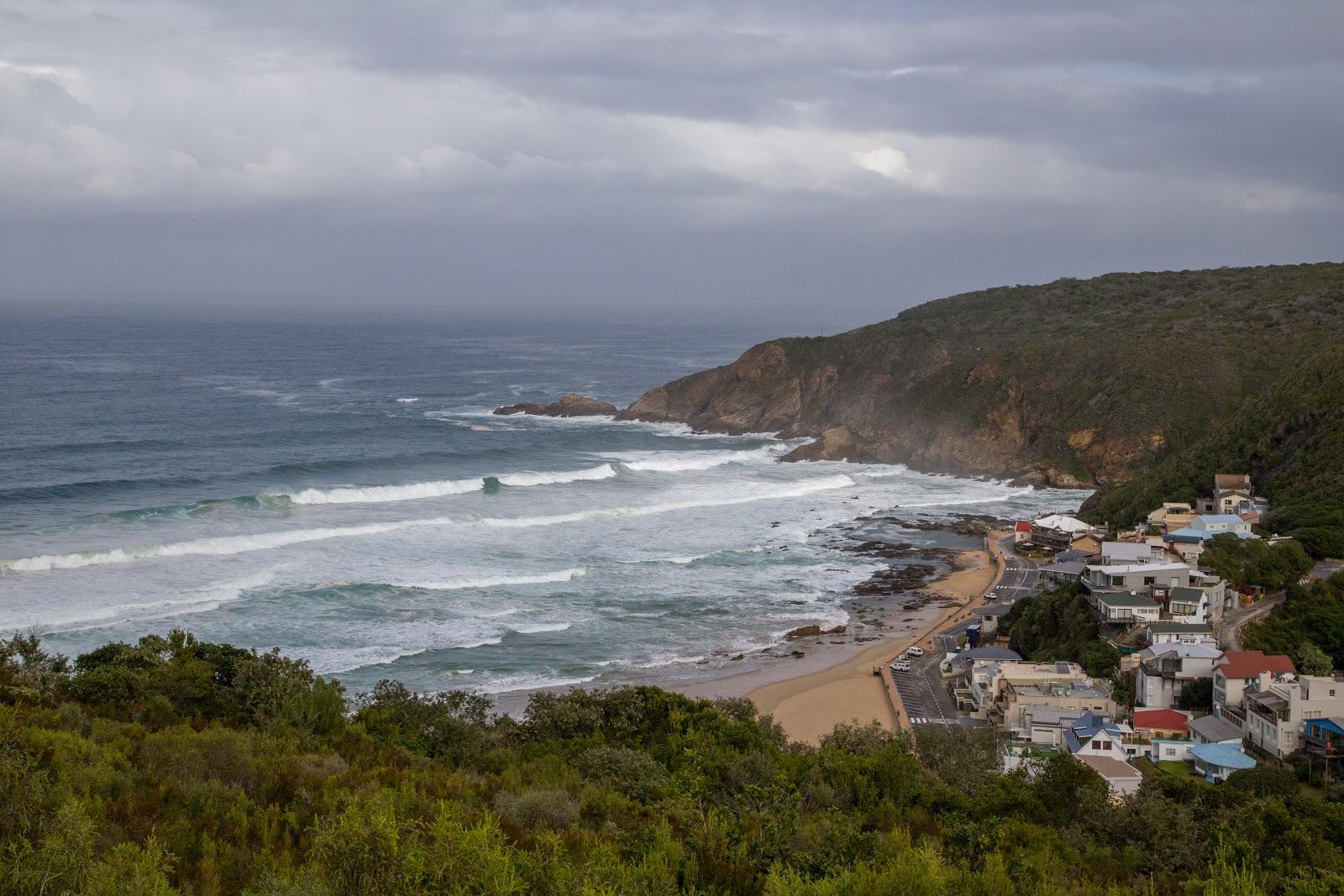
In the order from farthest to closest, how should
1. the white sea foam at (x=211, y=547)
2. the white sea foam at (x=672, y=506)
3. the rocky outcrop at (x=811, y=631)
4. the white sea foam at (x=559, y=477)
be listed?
the white sea foam at (x=559, y=477) → the white sea foam at (x=672, y=506) → the white sea foam at (x=211, y=547) → the rocky outcrop at (x=811, y=631)

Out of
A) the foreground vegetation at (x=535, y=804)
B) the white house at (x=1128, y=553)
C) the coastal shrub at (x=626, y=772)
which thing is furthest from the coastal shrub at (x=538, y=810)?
the white house at (x=1128, y=553)

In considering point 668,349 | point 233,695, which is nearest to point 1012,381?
point 233,695

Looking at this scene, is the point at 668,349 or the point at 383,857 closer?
the point at 383,857

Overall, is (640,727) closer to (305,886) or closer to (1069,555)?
(305,886)

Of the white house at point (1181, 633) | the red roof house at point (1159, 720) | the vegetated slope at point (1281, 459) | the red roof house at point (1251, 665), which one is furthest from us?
the vegetated slope at point (1281, 459)

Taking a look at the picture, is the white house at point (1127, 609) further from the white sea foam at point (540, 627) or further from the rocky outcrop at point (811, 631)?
the white sea foam at point (540, 627)

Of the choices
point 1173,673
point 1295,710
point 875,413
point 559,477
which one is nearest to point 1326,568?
point 1173,673

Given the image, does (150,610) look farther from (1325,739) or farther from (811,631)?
(1325,739)
